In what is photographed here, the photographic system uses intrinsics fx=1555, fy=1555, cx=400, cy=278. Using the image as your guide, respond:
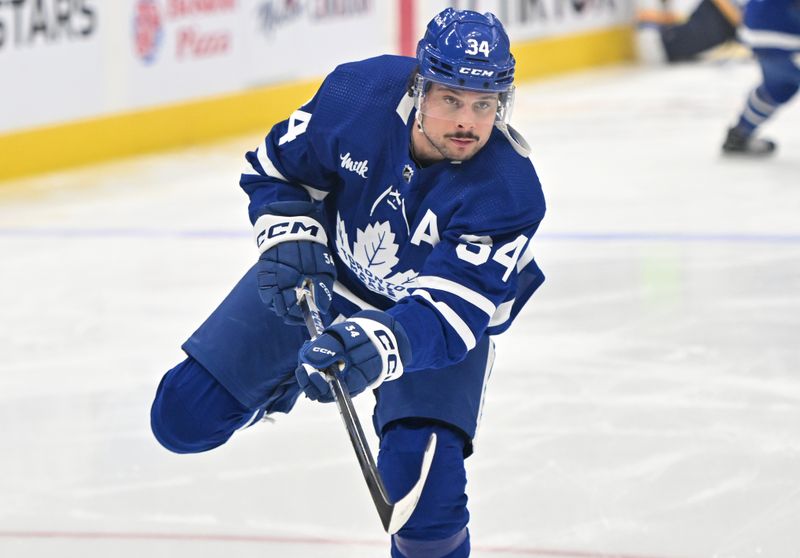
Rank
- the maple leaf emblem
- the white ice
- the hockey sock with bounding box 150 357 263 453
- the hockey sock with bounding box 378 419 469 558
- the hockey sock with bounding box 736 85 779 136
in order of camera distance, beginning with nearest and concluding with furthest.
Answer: the hockey sock with bounding box 378 419 469 558 < the maple leaf emblem < the hockey sock with bounding box 150 357 263 453 < the white ice < the hockey sock with bounding box 736 85 779 136

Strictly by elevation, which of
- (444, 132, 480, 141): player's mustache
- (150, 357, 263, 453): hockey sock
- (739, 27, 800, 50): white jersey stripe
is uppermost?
(444, 132, 480, 141): player's mustache

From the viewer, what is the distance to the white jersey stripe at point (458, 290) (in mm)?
2236

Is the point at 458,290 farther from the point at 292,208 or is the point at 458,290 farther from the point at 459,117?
the point at 292,208

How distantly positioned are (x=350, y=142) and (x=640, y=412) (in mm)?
1379

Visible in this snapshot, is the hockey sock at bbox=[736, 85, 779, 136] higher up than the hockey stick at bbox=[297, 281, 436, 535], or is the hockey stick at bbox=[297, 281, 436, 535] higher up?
the hockey stick at bbox=[297, 281, 436, 535]

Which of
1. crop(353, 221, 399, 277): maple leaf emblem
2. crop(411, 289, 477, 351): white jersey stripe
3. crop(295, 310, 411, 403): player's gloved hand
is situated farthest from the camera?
crop(353, 221, 399, 277): maple leaf emblem

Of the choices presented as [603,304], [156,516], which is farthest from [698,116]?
[156,516]

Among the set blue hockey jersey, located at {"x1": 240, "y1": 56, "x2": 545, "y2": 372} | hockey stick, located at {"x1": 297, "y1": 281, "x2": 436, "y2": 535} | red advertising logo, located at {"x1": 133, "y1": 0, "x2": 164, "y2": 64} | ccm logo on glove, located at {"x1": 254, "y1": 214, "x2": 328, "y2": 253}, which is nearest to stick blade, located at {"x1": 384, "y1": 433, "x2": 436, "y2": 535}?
hockey stick, located at {"x1": 297, "y1": 281, "x2": 436, "y2": 535}

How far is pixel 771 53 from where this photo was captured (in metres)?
6.74

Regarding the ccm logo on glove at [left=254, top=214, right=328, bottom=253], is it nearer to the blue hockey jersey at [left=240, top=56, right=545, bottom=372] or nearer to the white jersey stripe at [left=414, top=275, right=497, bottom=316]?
the blue hockey jersey at [left=240, top=56, right=545, bottom=372]

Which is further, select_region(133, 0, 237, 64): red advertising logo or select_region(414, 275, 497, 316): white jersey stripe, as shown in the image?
select_region(133, 0, 237, 64): red advertising logo

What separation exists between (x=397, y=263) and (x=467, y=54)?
39 centimetres

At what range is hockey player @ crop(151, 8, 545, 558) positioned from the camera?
224 centimetres

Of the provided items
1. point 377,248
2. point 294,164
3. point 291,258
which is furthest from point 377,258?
point 294,164
